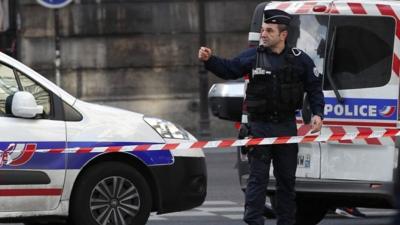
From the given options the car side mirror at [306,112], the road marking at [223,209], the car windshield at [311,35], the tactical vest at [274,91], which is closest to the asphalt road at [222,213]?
the road marking at [223,209]

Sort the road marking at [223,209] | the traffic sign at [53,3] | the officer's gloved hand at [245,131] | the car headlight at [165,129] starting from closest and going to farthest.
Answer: the officer's gloved hand at [245,131] → the car headlight at [165,129] → the road marking at [223,209] → the traffic sign at [53,3]

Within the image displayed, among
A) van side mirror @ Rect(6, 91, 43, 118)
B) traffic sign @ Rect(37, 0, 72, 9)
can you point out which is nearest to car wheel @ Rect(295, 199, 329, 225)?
van side mirror @ Rect(6, 91, 43, 118)

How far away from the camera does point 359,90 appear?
7.78 m

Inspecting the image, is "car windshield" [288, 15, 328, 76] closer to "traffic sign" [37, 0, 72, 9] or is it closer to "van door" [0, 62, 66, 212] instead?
"van door" [0, 62, 66, 212]

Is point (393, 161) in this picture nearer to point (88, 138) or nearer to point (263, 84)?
point (263, 84)

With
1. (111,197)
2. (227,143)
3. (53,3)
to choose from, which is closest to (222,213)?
(227,143)

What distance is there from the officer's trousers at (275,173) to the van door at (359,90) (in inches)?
29.2

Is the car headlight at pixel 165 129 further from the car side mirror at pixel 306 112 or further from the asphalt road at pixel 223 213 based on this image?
the asphalt road at pixel 223 213

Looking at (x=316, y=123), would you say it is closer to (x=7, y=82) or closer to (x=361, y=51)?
(x=361, y=51)

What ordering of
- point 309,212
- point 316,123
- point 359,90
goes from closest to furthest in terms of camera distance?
point 316,123
point 359,90
point 309,212

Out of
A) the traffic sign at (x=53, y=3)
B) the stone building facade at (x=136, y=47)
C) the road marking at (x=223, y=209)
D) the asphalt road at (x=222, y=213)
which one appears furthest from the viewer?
the stone building facade at (x=136, y=47)

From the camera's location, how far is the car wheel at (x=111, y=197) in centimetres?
749

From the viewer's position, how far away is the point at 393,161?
24.9ft

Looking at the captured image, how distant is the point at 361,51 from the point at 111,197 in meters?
2.36
